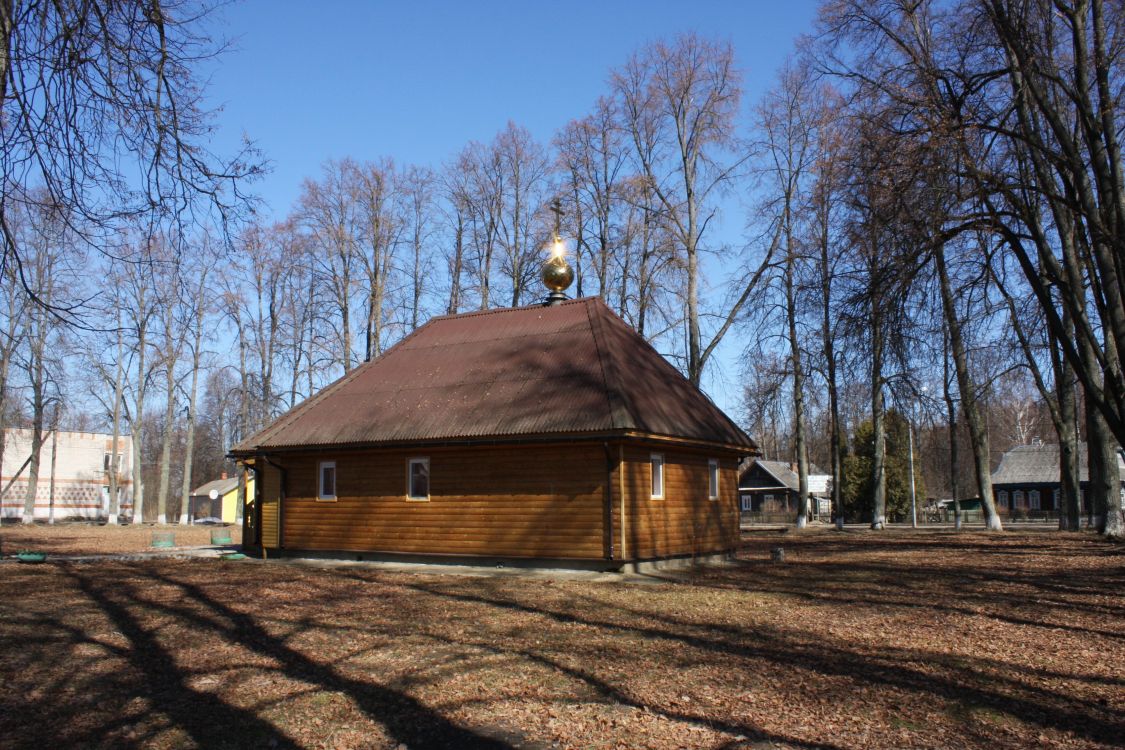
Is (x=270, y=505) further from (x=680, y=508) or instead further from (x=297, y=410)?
(x=680, y=508)

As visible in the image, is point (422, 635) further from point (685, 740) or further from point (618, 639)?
point (685, 740)

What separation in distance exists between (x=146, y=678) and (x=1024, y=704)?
8.11m

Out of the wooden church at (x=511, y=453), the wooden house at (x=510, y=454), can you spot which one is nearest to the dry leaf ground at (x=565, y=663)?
the wooden house at (x=510, y=454)

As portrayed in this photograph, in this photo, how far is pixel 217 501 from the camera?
73438mm

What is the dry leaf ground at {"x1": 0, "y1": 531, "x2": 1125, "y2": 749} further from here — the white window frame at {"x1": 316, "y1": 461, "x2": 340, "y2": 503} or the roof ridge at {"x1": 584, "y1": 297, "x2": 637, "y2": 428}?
the white window frame at {"x1": 316, "y1": 461, "x2": 340, "y2": 503}

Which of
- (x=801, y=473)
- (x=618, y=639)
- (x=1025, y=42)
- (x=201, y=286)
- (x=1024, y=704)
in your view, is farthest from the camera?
(x=201, y=286)

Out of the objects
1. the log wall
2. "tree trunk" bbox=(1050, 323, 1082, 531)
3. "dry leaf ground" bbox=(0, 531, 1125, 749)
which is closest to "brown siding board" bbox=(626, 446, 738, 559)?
the log wall

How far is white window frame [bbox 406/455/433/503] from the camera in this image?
1873cm

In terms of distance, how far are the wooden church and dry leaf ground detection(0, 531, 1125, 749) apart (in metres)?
1.82

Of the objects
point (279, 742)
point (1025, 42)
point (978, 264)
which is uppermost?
point (1025, 42)

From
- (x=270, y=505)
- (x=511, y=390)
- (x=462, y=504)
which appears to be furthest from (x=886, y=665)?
(x=270, y=505)

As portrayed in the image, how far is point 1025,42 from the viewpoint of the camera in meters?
15.1

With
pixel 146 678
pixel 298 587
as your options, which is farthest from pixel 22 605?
pixel 146 678

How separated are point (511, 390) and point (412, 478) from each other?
293 centimetres
